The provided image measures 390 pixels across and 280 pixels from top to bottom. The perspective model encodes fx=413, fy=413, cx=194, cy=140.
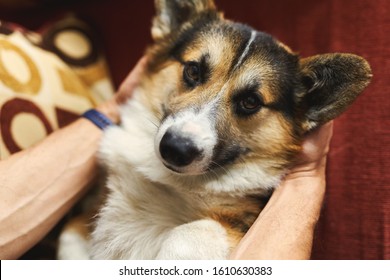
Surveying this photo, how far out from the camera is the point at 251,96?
167cm

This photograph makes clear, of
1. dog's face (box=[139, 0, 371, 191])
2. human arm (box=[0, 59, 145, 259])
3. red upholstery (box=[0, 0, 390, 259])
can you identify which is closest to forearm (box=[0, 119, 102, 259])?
human arm (box=[0, 59, 145, 259])

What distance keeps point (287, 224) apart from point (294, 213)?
0.21 ft

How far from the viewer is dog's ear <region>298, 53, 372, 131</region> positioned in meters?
1.56

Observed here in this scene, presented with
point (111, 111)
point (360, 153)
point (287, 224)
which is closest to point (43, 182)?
point (111, 111)

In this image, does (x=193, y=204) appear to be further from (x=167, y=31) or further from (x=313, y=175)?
(x=167, y=31)

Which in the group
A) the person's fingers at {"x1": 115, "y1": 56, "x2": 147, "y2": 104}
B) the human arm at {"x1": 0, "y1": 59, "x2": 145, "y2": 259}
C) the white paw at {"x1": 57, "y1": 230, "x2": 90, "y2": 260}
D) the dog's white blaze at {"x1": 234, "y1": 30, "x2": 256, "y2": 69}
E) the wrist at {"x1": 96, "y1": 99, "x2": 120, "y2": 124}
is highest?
the dog's white blaze at {"x1": 234, "y1": 30, "x2": 256, "y2": 69}

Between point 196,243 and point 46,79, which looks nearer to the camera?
point 196,243

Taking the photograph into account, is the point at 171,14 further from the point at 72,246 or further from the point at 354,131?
the point at 72,246

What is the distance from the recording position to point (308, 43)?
214 cm

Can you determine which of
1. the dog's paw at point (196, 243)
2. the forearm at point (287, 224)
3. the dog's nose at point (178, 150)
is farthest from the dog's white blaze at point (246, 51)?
the dog's paw at point (196, 243)

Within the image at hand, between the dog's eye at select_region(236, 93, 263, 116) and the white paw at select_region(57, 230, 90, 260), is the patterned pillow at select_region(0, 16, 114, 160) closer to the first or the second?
the white paw at select_region(57, 230, 90, 260)

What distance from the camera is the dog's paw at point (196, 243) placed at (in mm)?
1506

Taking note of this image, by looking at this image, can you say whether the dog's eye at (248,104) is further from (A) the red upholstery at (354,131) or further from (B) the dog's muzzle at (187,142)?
(A) the red upholstery at (354,131)
